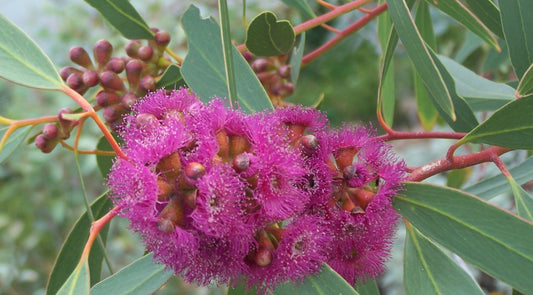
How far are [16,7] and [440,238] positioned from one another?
4.41m

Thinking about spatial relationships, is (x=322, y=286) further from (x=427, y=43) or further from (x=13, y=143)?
(x=427, y=43)

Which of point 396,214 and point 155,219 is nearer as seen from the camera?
point 155,219

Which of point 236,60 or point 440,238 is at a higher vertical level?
point 236,60

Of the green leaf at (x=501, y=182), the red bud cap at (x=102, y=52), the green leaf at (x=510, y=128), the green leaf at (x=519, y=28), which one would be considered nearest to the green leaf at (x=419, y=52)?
the green leaf at (x=510, y=128)

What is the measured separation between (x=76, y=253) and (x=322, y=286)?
0.49 meters

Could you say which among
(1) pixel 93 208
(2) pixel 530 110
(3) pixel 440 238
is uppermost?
(2) pixel 530 110

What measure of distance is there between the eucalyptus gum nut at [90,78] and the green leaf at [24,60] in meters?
0.21

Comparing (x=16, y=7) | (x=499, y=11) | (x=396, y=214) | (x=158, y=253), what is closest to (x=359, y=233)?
(x=396, y=214)

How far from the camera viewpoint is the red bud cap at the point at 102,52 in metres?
0.96

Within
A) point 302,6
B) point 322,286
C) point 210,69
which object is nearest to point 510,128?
point 322,286

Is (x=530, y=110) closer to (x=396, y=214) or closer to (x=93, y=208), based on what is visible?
(x=396, y=214)

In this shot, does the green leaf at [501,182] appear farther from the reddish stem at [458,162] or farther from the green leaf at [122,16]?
the green leaf at [122,16]

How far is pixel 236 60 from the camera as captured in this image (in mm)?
841

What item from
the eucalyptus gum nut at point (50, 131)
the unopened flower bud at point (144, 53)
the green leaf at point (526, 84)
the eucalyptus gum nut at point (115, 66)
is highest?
the green leaf at point (526, 84)
